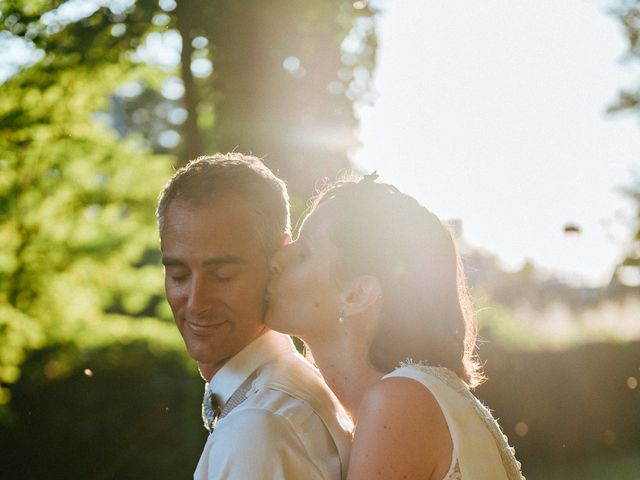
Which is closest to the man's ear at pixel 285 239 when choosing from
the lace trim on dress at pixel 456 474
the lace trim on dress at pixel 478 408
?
the lace trim on dress at pixel 478 408

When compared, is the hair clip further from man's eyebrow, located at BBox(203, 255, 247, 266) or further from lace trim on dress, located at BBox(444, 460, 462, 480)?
lace trim on dress, located at BBox(444, 460, 462, 480)

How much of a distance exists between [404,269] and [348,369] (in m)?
0.40

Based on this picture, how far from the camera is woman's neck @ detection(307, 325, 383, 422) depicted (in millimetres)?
2830

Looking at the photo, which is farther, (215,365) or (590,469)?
(590,469)

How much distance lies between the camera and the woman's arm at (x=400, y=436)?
2.36 metres

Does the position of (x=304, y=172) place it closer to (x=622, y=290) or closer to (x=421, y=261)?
(x=421, y=261)

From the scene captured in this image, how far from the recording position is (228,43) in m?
8.09

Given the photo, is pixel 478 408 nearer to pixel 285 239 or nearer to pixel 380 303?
pixel 380 303

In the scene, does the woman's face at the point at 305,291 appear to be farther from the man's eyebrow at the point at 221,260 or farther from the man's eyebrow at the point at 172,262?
the man's eyebrow at the point at 172,262

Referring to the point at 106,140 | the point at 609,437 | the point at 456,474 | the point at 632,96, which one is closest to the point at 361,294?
the point at 456,474

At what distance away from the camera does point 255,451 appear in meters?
2.19

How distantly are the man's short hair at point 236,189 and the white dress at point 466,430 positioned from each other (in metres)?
0.70

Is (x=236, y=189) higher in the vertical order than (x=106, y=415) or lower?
higher

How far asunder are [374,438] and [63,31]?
714cm
